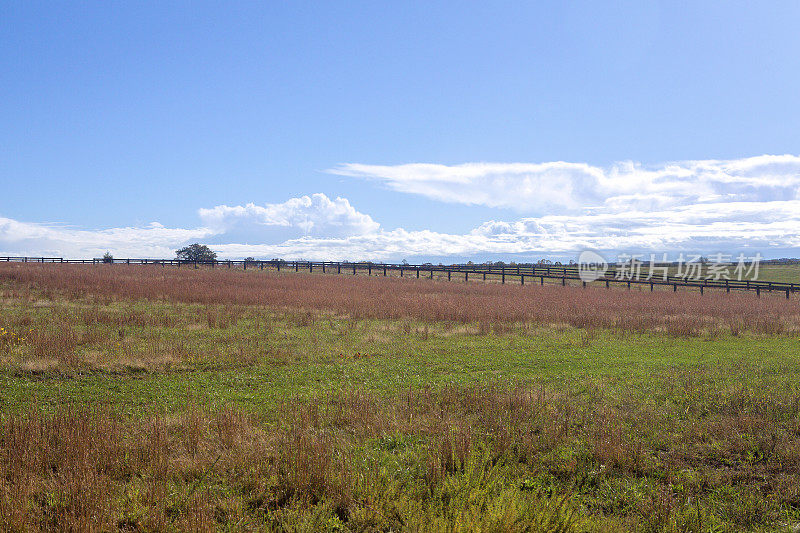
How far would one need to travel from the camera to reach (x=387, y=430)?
8.21 m

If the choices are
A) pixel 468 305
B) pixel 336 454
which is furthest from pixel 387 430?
pixel 468 305

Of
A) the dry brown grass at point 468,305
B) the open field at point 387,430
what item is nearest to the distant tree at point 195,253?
the dry brown grass at point 468,305

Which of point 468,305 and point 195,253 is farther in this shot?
point 195,253

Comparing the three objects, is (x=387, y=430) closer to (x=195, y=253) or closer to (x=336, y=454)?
(x=336, y=454)

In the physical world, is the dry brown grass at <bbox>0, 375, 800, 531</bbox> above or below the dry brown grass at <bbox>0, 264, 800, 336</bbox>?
below

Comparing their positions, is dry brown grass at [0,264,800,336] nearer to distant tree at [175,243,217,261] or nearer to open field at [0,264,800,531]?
open field at [0,264,800,531]

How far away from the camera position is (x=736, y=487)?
21.2 feet

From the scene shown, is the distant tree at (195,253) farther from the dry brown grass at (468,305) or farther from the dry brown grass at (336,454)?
the dry brown grass at (336,454)

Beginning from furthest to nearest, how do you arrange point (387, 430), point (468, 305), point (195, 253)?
1. point (195, 253)
2. point (468, 305)
3. point (387, 430)

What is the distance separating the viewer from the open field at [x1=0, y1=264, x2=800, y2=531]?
569 cm

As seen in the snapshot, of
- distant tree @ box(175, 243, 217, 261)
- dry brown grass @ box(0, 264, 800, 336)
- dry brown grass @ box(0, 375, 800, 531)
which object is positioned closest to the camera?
dry brown grass @ box(0, 375, 800, 531)

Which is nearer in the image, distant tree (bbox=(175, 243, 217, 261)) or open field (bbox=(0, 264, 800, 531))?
open field (bbox=(0, 264, 800, 531))

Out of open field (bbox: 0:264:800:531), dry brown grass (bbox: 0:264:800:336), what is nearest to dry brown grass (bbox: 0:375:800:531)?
open field (bbox: 0:264:800:531)

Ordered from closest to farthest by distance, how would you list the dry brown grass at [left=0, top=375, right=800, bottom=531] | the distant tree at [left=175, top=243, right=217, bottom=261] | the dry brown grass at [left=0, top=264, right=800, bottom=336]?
the dry brown grass at [left=0, top=375, right=800, bottom=531] → the dry brown grass at [left=0, top=264, right=800, bottom=336] → the distant tree at [left=175, top=243, right=217, bottom=261]
